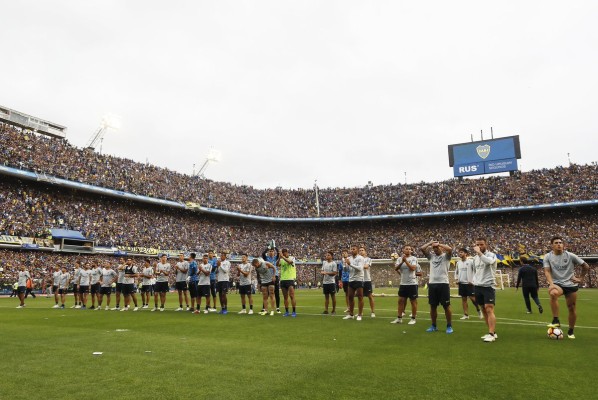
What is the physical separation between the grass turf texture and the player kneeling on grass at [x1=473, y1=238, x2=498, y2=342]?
361 millimetres

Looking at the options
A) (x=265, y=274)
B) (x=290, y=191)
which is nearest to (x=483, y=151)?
(x=290, y=191)

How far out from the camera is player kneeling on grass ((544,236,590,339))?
27.4 feet

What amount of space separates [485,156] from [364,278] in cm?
4523

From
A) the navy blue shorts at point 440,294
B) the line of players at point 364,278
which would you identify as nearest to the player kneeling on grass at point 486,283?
the line of players at point 364,278

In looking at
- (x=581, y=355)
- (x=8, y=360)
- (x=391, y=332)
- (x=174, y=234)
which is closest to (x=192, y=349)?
(x=8, y=360)

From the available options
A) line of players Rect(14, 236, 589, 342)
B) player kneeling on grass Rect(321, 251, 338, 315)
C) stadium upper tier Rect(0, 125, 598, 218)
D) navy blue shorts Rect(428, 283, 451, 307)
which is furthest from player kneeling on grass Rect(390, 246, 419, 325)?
stadium upper tier Rect(0, 125, 598, 218)

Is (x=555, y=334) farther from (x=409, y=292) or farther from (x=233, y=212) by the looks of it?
(x=233, y=212)

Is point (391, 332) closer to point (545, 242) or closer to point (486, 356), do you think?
point (486, 356)

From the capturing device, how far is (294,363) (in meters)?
6.15

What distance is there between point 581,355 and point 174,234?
4580cm

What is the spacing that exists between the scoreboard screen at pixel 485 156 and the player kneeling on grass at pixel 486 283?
157 ft

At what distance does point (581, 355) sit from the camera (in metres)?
6.65

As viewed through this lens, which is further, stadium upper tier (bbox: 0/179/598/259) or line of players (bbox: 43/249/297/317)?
stadium upper tier (bbox: 0/179/598/259)

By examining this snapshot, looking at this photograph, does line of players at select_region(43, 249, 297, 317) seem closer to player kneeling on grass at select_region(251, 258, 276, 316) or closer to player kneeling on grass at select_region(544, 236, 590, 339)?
player kneeling on grass at select_region(251, 258, 276, 316)
